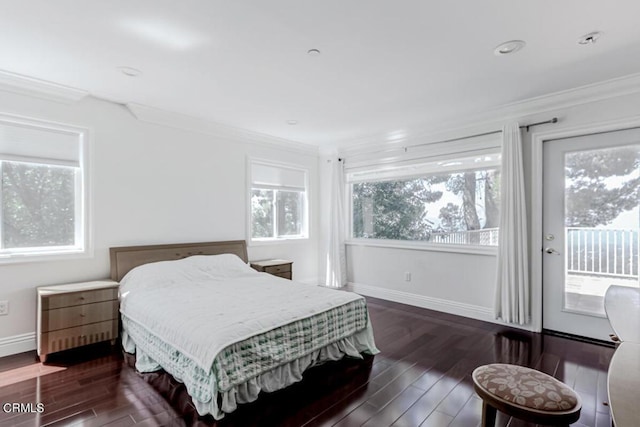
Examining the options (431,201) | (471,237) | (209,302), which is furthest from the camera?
(431,201)

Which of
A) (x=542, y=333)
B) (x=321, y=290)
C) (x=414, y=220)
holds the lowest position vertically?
(x=542, y=333)

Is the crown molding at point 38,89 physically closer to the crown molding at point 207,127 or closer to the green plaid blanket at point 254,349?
the crown molding at point 207,127

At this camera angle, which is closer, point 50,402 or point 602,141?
point 50,402

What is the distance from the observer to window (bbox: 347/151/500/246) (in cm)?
407

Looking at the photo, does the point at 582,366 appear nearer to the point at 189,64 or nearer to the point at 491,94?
the point at 491,94

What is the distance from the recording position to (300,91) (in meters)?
3.32

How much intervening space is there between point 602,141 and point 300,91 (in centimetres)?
302

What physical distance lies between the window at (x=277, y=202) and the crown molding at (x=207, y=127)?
33cm

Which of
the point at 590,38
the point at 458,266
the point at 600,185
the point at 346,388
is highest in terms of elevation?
the point at 590,38

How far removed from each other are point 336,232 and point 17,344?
13.1 ft

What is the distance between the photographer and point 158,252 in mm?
3771

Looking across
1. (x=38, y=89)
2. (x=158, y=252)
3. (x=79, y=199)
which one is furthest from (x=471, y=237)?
(x=38, y=89)

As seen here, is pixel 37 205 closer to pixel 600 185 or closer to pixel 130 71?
pixel 130 71

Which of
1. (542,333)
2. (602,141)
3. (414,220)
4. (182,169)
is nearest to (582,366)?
(542,333)
